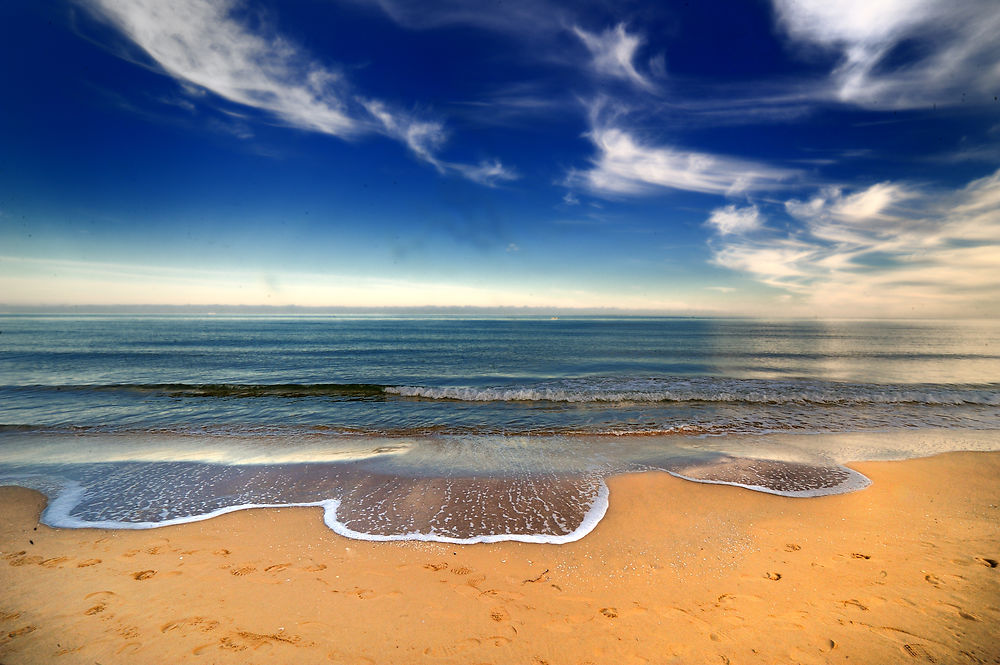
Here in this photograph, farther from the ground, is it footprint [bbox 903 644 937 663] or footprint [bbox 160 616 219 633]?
footprint [bbox 903 644 937 663]

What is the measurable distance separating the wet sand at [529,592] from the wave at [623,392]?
11.5 metres

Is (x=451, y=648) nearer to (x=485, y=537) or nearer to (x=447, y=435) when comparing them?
(x=485, y=537)

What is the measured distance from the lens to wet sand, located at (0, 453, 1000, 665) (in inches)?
163

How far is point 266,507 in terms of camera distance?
301 inches

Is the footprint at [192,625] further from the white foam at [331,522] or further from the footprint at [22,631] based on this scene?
the white foam at [331,522]

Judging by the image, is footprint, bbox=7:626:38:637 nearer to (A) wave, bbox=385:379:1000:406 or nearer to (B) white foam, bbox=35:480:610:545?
(B) white foam, bbox=35:480:610:545

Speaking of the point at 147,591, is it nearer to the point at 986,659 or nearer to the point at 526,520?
the point at 526,520

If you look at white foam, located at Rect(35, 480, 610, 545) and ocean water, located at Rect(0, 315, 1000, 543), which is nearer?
white foam, located at Rect(35, 480, 610, 545)

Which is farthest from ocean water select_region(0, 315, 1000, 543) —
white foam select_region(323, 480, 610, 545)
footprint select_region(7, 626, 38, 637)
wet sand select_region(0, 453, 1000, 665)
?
footprint select_region(7, 626, 38, 637)

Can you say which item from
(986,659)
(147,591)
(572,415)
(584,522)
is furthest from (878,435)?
(147,591)

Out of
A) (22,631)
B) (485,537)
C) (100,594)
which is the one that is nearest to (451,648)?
(485,537)

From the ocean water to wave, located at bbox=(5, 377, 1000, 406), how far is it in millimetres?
146

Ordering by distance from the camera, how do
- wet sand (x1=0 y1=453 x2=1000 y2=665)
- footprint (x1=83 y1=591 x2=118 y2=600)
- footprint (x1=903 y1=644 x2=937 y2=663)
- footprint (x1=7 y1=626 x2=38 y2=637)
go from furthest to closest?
1. footprint (x1=83 y1=591 x2=118 y2=600)
2. footprint (x1=7 y1=626 x2=38 y2=637)
3. wet sand (x1=0 y1=453 x2=1000 y2=665)
4. footprint (x1=903 y1=644 x2=937 y2=663)

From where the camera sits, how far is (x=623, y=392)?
19562mm
